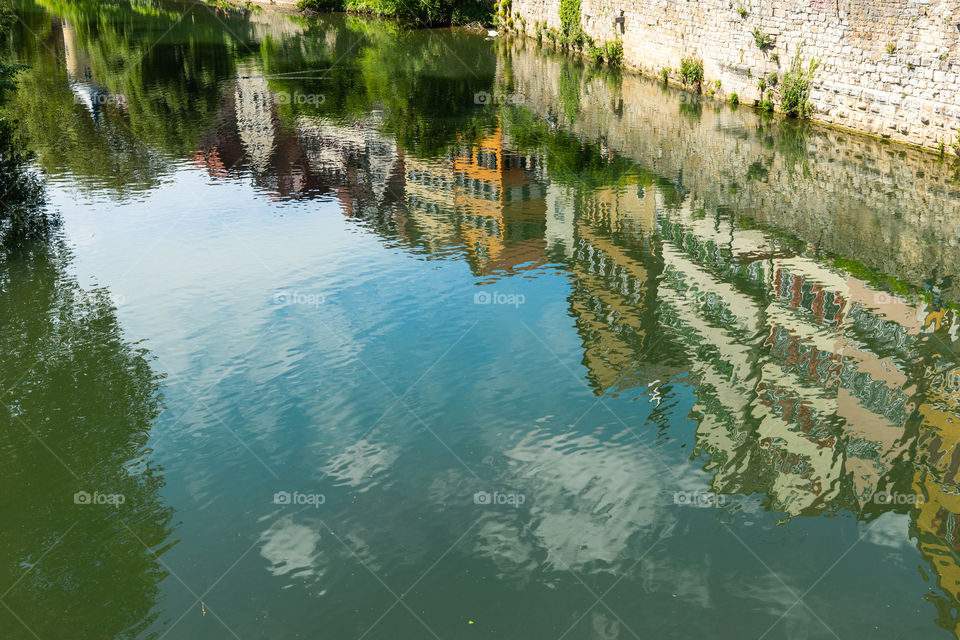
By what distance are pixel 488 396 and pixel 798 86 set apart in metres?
17.9

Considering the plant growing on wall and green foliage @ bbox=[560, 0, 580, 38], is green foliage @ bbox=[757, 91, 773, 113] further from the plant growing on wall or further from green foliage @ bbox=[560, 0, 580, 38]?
green foliage @ bbox=[560, 0, 580, 38]

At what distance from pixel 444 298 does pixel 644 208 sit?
587cm

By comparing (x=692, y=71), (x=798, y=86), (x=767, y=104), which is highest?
(x=692, y=71)

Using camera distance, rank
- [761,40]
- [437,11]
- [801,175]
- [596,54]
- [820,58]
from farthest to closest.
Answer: [437,11]
[596,54]
[761,40]
[820,58]
[801,175]

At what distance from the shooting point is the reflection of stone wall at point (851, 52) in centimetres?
1983

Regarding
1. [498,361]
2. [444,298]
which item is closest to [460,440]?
[498,361]

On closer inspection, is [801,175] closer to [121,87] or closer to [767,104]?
[767,104]

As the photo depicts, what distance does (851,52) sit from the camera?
2258cm

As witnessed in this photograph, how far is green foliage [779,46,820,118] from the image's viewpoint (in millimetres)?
24453

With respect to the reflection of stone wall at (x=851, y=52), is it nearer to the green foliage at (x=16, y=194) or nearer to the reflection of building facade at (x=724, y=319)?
the reflection of building facade at (x=724, y=319)

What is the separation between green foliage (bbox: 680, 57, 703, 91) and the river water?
27.7ft

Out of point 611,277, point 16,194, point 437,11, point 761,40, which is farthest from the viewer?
point 437,11

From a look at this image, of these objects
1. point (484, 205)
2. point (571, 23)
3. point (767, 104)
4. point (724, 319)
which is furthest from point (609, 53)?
point (724, 319)

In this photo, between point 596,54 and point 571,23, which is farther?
point 571,23
